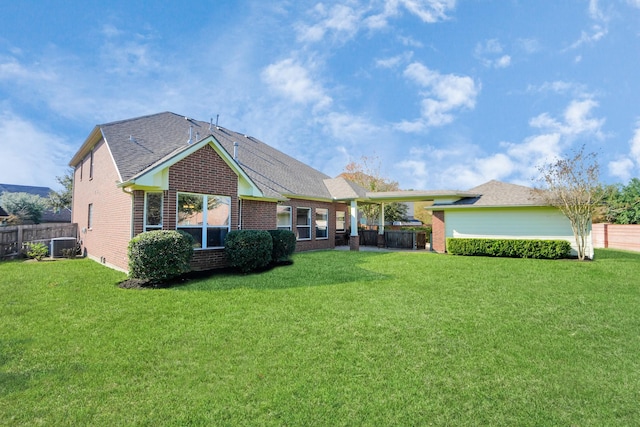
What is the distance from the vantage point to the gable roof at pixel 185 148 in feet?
34.5

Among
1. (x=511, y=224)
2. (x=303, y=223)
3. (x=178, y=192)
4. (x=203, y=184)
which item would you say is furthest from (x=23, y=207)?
(x=511, y=224)

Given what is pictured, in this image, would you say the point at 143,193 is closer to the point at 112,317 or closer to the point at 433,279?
the point at 112,317

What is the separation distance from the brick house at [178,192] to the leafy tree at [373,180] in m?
16.0

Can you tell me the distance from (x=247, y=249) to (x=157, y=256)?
2.55 meters

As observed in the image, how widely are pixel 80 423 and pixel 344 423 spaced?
240cm

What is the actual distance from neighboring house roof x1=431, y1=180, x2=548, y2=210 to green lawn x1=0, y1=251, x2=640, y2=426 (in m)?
6.63

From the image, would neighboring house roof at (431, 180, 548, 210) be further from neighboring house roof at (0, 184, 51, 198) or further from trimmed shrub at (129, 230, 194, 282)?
neighboring house roof at (0, 184, 51, 198)

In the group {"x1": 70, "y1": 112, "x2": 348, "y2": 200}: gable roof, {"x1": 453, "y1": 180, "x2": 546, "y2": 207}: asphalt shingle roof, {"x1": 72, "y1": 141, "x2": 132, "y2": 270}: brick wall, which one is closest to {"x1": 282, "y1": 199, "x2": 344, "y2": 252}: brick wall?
{"x1": 70, "y1": 112, "x2": 348, "y2": 200}: gable roof

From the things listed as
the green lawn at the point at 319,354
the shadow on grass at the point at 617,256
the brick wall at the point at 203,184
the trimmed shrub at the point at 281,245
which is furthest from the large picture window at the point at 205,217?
the shadow on grass at the point at 617,256

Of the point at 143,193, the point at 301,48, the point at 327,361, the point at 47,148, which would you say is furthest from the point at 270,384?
the point at 47,148

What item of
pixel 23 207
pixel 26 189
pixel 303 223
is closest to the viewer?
pixel 303 223

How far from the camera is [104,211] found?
1154cm

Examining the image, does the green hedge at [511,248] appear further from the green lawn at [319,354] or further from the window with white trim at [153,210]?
the window with white trim at [153,210]

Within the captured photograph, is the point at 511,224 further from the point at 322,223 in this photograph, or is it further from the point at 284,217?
the point at 284,217
